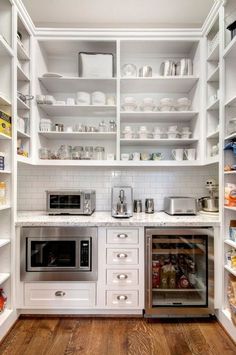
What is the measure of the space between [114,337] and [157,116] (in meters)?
2.03

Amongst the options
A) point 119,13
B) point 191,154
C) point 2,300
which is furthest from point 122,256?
point 119,13

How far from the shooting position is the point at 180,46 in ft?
8.16

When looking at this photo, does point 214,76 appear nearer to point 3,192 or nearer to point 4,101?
point 4,101

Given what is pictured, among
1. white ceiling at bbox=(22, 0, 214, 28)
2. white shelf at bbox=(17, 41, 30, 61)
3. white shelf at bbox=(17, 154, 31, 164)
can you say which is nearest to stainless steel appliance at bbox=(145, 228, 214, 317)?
white shelf at bbox=(17, 154, 31, 164)

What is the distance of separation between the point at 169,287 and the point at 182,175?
1.20 m

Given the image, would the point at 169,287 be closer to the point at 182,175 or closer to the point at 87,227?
the point at 87,227

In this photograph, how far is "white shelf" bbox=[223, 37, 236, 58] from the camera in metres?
1.78

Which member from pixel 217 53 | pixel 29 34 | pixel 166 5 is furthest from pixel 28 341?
pixel 166 5

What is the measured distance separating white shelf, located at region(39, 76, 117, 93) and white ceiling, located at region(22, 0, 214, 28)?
652 mm

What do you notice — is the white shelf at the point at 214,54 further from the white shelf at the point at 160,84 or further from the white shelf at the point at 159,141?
the white shelf at the point at 159,141

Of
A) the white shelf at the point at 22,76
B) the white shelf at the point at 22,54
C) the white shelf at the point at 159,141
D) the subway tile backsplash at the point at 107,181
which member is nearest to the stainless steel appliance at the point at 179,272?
the subway tile backsplash at the point at 107,181

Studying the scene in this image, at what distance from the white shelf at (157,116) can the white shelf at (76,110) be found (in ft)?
0.55

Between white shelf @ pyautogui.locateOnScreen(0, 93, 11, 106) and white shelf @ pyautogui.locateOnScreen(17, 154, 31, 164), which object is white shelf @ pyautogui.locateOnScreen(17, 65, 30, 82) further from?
white shelf @ pyautogui.locateOnScreen(17, 154, 31, 164)

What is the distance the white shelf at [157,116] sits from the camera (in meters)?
2.38
